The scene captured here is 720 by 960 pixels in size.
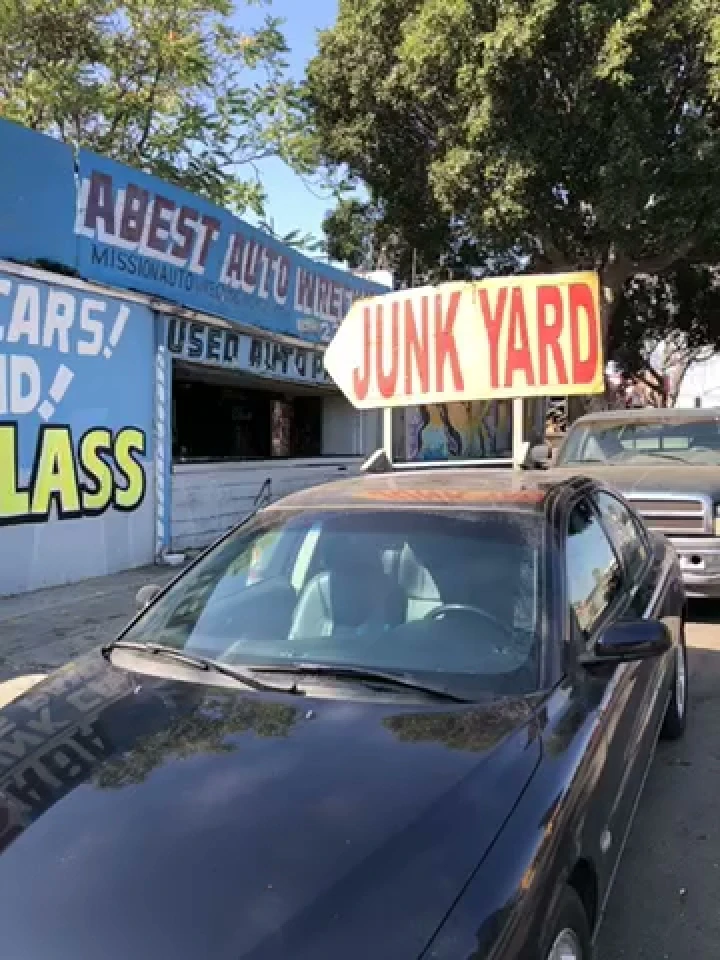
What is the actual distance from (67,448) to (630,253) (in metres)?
12.4

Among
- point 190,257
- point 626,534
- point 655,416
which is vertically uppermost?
point 190,257

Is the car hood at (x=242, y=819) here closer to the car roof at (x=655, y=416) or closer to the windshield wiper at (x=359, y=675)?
the windshield wiper at (x=359, y=675)

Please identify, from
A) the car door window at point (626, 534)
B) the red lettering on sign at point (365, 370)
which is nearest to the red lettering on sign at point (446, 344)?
the red lettering on sign at point (365, 370)

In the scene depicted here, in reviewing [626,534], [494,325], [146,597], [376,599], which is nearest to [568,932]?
[376,599]

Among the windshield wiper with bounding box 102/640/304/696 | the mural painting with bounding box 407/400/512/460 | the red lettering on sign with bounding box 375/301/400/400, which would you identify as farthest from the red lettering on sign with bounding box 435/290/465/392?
the mural painting with bounding box 407/400/512/460

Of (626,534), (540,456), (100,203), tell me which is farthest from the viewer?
(100,203)

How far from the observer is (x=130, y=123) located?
14648mm

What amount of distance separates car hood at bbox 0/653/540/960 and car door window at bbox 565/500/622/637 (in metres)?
0.67

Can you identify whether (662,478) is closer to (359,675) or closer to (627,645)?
(627,645)

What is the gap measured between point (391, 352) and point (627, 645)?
16.0ft

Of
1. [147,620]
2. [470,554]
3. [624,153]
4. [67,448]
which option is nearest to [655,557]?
[470,554]

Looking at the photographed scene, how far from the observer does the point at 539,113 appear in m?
14.5

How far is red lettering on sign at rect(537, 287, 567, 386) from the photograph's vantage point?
6727mm

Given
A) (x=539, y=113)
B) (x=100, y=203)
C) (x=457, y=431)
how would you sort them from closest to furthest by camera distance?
(x=100, y=203), (x=539, y=113), (x=457, y=431)
